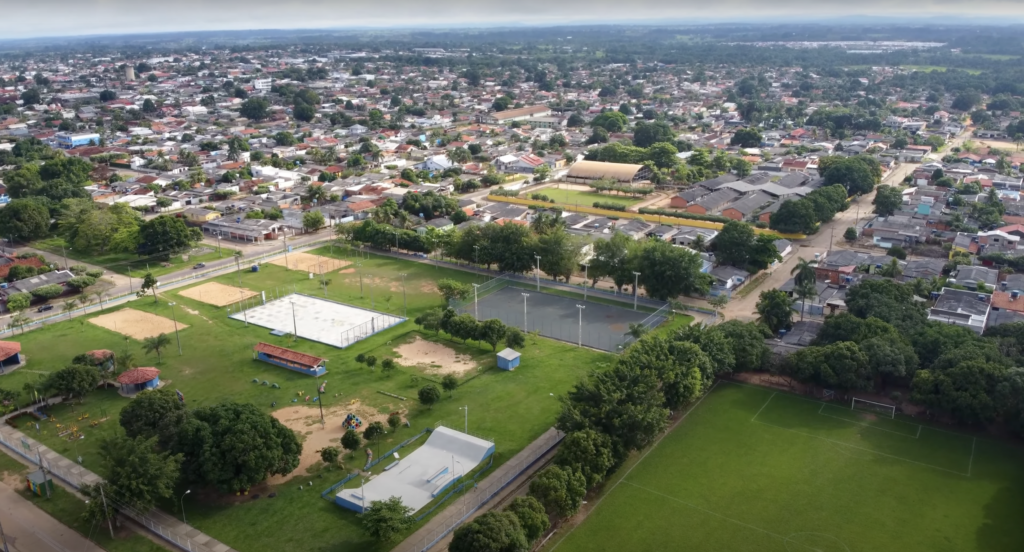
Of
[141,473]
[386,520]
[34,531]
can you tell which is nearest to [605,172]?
[386,520]

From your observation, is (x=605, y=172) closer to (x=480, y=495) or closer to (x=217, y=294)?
(x=217, y=294)

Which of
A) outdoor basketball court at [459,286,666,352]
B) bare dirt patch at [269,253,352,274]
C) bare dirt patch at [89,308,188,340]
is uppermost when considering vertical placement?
bare dirt patch at [89,308,188,340]

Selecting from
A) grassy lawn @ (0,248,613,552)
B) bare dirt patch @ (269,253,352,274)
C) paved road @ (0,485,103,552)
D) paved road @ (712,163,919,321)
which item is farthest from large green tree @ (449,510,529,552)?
bare dirt patch @ (269,253,352,274)

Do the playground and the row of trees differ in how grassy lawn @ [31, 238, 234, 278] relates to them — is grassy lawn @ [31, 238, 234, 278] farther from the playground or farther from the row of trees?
the row of trees

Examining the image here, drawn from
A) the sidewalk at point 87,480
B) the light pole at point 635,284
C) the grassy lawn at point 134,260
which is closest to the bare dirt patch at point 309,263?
the grassy lawn at point 134,260

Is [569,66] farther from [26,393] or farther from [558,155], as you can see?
[26,393]
